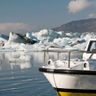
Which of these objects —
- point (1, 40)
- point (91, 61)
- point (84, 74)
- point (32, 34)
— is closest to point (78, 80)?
point (84, 74)

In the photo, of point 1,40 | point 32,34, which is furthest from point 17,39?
point 32,34

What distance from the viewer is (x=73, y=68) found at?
6.15m

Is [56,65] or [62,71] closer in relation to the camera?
[62,71]

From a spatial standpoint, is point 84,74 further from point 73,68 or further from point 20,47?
point 20,47

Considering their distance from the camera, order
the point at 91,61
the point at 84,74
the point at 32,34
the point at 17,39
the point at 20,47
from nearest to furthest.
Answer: the point at 84,74 < the point at 91,61 < the point at 20,47 < the point at 17,39 < the point at 32,34

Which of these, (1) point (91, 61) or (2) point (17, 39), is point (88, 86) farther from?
(2) point (17, 39)

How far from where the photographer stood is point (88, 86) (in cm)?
617

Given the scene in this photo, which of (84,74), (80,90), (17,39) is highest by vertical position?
(17,39)

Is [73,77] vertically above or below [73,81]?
above

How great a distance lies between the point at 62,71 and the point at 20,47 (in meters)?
35.5

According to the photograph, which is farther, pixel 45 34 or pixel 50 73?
pixel 45 34

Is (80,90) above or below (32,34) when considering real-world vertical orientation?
below

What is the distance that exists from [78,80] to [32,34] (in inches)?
2146

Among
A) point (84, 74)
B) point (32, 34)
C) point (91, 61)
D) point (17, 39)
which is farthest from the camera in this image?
point (32, 34)
